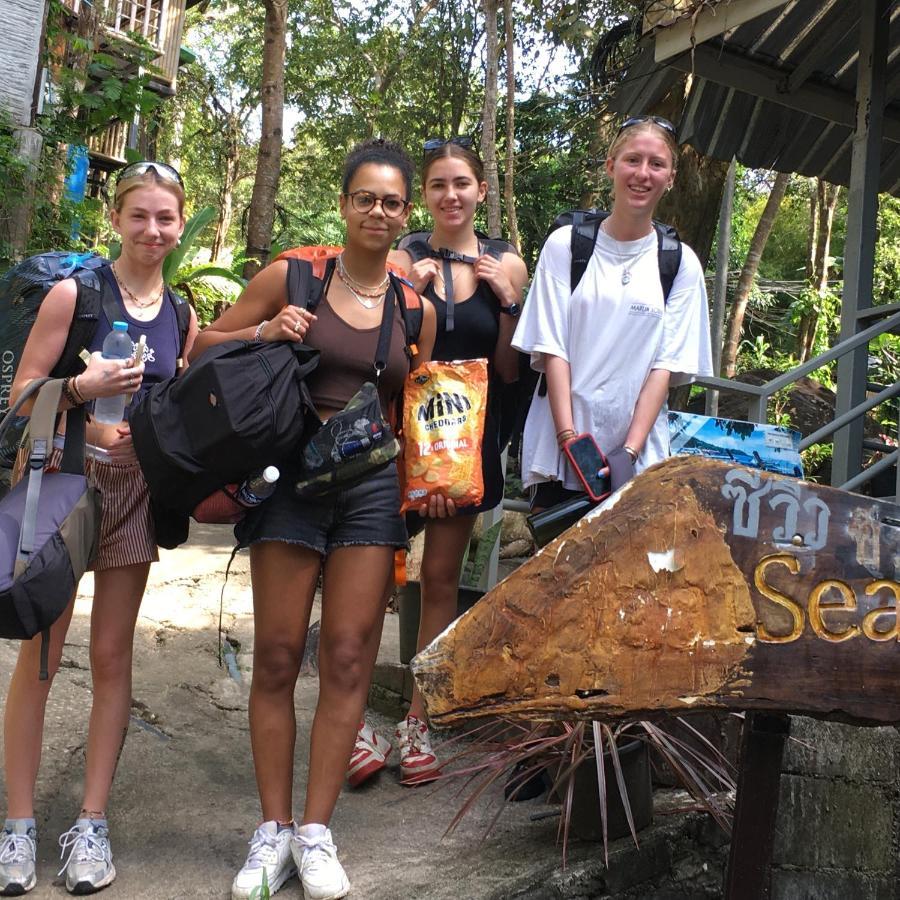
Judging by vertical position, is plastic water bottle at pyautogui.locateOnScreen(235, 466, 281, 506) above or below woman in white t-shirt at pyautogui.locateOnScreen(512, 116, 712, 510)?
below

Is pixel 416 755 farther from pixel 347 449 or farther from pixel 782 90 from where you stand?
pixel 782 90

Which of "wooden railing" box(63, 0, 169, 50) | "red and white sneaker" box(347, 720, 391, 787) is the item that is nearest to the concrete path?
"red and white sneaker" box(347, 720, 391, 787)

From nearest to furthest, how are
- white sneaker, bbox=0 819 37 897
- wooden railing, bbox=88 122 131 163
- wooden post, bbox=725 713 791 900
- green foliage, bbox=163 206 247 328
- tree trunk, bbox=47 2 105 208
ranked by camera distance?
wooden post, bbox=725 713 791 900
white sneaker, bbox=0 819 37 897
tree trunk, bbox=47 2 105 208
green foliage, bbox=163 206 247 328
wooden railing, bbox=88 122 131 163

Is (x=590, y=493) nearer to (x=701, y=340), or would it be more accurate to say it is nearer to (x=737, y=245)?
(x=701, y=340)

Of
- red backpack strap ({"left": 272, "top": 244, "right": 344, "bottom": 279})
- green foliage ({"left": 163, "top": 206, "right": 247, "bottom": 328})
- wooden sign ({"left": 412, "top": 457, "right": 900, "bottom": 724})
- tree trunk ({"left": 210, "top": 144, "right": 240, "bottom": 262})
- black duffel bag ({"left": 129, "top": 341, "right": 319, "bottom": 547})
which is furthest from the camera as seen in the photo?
tree trunk ({"left": 210, "top": 144, "right": 240, "bottom": 262})

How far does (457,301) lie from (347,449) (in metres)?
0.84

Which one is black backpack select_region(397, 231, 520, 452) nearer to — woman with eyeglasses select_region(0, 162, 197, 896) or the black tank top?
the black tank top

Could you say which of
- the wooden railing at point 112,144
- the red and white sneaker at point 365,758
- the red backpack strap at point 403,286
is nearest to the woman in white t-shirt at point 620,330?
the red backpack strap at point 403,286

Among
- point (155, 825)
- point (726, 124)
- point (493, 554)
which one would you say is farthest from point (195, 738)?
point (726, 124)

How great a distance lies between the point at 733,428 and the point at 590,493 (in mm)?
698

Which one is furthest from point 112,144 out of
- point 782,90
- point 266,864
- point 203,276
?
point 266,864

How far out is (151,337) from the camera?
2.99 metres

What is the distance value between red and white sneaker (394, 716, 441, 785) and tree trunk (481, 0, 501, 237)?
235 inches

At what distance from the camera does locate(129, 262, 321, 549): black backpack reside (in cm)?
267
